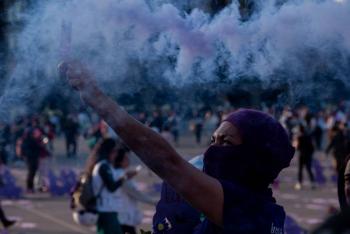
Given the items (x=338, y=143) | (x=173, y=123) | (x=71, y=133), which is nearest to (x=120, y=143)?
(x=338, y=143)

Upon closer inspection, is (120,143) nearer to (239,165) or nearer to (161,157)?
(239,165)

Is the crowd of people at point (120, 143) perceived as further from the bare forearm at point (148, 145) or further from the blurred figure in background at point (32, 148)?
the bare forearm at point (148, 145)

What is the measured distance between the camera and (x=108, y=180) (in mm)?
7609

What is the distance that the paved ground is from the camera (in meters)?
11.8

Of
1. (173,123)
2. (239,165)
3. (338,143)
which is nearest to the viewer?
(239,165)

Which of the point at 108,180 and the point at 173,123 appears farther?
the point at 173,123

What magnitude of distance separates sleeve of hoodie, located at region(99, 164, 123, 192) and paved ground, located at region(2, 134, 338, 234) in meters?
2.47

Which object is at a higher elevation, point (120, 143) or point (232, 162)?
point (232, 162)

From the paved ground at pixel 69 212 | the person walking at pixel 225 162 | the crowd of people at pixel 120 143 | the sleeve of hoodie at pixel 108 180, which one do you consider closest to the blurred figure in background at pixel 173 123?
the crowd of people at pixel 120 143

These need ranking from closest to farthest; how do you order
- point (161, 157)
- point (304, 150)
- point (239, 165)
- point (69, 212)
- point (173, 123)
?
point (161, 157), point (239, 165), point (69, 212), point (304, 150), point (173, 123)

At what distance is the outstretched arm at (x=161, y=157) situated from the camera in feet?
Result: 7.45

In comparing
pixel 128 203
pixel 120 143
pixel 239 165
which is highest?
pixel 239 165

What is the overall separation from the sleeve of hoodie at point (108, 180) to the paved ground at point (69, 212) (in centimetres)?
247

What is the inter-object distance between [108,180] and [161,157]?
5383 millimetres
